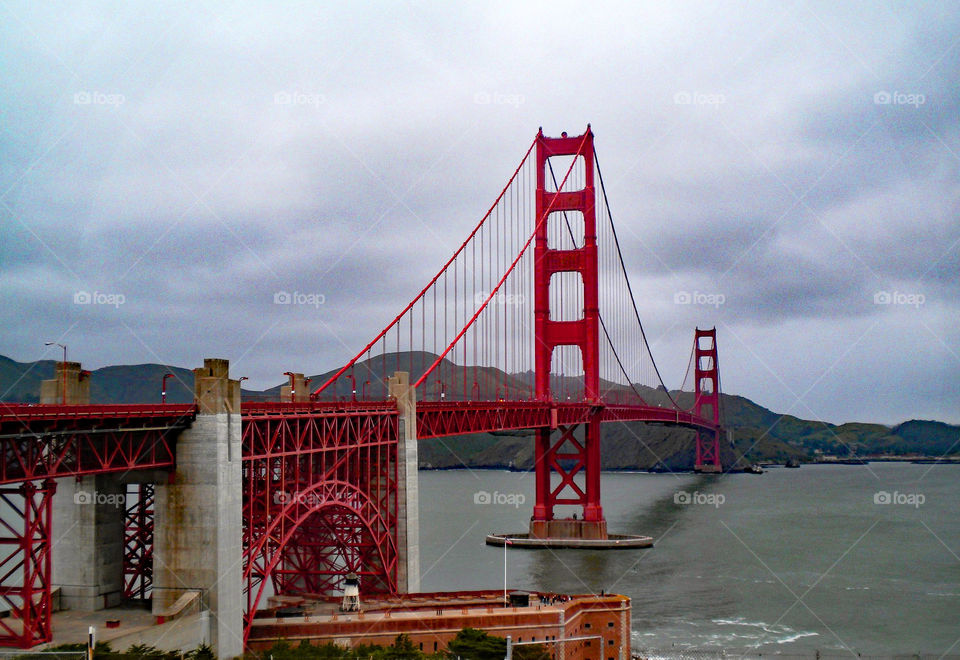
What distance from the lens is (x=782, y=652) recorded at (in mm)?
34906

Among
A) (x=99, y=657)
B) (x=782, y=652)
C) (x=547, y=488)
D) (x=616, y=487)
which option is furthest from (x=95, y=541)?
(x=616, y=487)

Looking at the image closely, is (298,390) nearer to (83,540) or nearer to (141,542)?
(141,542)

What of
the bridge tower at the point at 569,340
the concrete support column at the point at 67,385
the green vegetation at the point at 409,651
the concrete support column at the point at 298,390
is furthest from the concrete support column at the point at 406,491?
the bridge tower at the point at 569,340

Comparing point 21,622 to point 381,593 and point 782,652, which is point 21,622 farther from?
point 782,652

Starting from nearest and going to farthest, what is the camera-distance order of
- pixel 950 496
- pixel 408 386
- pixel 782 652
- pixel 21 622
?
pixel 21 622, pixel 782 652, pixel 408 386, pixel 950 496

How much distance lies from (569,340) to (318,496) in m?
37.8

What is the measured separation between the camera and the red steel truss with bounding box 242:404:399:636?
2762 cm

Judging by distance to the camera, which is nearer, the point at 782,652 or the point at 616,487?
the point at 782,652

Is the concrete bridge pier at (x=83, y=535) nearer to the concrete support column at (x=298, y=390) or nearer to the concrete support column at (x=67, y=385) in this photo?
the concrete support column at (x=67, y=385)

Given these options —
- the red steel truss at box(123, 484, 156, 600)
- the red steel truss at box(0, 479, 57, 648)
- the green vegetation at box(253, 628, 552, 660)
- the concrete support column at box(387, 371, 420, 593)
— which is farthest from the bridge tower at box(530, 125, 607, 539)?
the red steel truss at box(0, 479, 57, 648)

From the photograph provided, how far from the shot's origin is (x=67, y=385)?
2570cm

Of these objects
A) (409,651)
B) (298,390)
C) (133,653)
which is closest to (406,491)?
(298,390)

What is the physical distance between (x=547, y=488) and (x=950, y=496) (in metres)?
71.0

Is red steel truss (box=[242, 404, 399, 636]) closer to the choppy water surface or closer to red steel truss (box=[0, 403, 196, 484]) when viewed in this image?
red steel truss (box=[0, 403, 196, 484])
